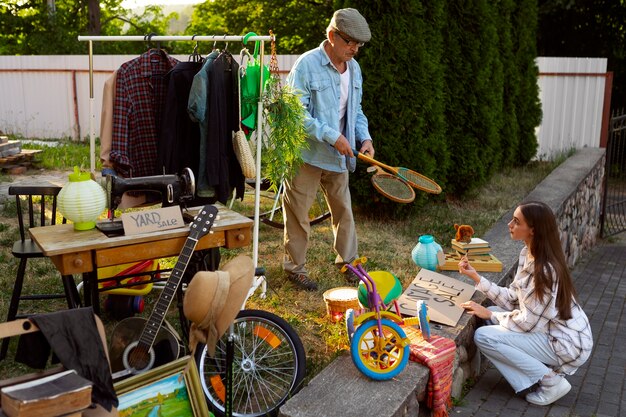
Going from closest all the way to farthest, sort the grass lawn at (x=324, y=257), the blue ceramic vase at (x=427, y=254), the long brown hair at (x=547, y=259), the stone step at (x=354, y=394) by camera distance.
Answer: the stone step at (x=354, y=394)
the long brown hair at (x=547, y=259)
the grass lawn at (x=324, y=257)
the blue ceramic vase at (x=427, y=254)

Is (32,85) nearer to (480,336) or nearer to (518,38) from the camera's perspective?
(518,38)

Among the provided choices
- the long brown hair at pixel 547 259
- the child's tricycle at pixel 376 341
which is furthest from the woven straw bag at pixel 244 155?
the long brown hair at pixel 547 259

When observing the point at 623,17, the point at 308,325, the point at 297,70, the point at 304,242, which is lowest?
the point at 308,325

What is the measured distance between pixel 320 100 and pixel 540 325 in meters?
2.14

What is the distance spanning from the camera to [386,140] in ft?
23.6

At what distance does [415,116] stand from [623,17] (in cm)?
934

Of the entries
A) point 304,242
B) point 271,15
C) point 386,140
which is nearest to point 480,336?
point 304,242

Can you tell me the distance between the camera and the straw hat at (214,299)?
2865 mm

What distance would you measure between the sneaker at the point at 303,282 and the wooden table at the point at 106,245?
1.42m

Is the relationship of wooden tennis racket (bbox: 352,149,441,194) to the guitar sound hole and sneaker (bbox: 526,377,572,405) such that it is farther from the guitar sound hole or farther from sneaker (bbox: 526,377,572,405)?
the guitar sound hole

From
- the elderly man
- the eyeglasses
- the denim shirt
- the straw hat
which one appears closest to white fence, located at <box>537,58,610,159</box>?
the elderly man

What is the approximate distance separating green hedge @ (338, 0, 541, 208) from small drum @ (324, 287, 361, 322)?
9.41 feet

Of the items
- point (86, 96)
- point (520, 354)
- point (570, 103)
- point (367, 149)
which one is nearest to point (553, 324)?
point (520, 354)

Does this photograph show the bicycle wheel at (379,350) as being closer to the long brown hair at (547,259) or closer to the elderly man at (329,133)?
the long brown hair at (547,259)
